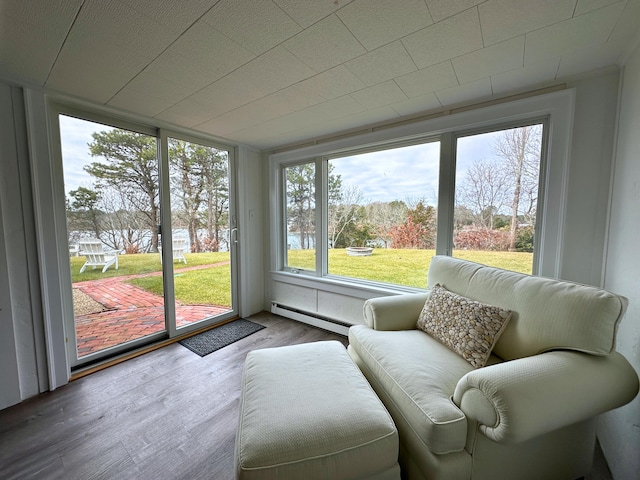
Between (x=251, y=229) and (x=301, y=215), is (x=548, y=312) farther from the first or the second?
(x=251, y=229)

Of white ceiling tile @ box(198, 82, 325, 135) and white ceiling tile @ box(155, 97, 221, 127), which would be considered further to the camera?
white ceiling tile @ box(155, 97, 221, 127)

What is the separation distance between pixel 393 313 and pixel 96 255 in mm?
2514

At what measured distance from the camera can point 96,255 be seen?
84.3 inches

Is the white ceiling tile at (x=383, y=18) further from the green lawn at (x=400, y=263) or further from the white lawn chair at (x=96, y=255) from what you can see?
the white lawn chair at (x=96, y=255)

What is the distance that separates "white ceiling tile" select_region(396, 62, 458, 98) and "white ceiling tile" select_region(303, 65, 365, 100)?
30 centimetres

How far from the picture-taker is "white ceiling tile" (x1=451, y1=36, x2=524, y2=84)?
1335 millimetres

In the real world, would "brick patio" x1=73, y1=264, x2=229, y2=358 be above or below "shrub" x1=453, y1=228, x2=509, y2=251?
below

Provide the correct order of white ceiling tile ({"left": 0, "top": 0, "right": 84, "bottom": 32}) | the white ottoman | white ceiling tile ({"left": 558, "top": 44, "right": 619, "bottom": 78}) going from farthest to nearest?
white ceiling tile ({"left": 558, "top": 44, "right": 619, "bottom": 78})
white ceiling tile ({"left": 0, "top": 0, "right": 84, "bottom": 32})
the white ottoman

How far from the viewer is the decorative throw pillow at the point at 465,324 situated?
1303 millimetres

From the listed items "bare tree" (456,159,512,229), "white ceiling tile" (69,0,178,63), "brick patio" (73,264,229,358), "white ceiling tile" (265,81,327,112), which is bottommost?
"brick patio" (73,264,229,358)

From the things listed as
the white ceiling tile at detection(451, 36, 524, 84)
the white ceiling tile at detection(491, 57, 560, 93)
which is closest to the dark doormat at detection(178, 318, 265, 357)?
the white ceiling tile at detection(451, 36, 524, 84)

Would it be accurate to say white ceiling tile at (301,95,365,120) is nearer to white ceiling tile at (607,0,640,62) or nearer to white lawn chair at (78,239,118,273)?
white ceiling tile at (607,0,640,62)

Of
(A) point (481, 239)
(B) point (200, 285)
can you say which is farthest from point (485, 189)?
(B) point (200, 285)

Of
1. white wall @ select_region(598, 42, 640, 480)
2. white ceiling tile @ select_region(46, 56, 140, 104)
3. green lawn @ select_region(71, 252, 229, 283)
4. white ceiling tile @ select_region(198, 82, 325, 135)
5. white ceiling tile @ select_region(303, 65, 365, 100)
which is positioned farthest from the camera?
green lawn @ select_region(71, 252, 229, 283)
